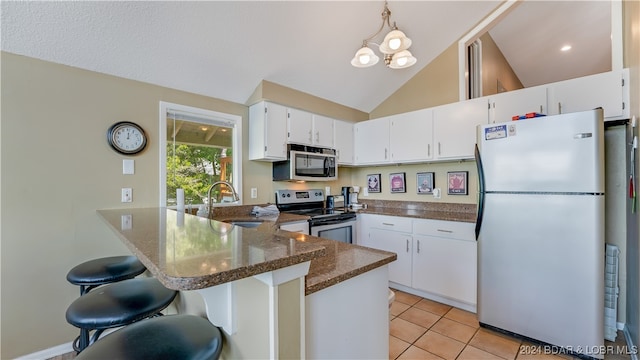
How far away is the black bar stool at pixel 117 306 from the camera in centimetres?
99

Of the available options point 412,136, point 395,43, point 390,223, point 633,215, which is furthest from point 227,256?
point 412,136

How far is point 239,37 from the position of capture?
7.34 ft

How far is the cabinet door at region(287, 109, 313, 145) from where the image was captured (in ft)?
9.63

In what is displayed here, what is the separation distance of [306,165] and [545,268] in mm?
2275

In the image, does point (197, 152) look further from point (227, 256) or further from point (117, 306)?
point (227, 256)

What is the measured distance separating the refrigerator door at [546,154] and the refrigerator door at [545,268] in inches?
3.7

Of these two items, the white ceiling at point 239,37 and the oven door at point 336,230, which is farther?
the oven door at point 336,230

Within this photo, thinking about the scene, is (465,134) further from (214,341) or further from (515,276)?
(214,341)

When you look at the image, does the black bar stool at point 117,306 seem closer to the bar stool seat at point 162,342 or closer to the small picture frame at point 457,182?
the bar stool seat at point 162,342

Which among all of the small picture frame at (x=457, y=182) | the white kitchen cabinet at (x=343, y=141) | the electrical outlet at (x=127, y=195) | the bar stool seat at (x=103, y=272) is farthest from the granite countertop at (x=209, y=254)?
the small picture frame at (x=457, y=182)

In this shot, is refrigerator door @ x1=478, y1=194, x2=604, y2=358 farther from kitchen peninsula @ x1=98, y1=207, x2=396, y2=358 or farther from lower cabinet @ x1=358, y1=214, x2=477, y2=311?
kitchen peninsula @ x1=98, y1=207, x2=396, y2=358

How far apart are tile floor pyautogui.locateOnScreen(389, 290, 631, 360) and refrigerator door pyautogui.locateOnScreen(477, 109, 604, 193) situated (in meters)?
1.14

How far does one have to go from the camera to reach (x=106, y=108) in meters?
2.11

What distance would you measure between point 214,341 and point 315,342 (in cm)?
32
